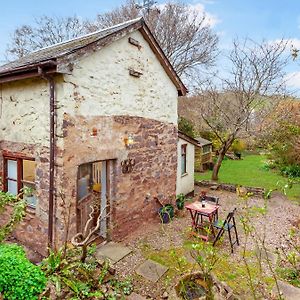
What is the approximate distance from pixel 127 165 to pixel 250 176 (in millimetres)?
14100

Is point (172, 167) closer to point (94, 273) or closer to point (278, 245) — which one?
point (278, 245)

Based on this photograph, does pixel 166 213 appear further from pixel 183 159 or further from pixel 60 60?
pixel 60 60

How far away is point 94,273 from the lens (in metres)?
5.59

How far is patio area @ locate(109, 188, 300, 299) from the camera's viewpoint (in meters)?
5.88

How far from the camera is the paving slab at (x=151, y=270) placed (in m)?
6.29

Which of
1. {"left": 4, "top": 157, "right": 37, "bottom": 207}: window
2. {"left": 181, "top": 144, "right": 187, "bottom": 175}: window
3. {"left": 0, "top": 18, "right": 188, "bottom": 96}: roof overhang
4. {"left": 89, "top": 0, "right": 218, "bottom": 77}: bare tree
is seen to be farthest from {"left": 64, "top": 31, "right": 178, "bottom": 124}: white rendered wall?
{"left": 89, "top": 0, "right": 218, "bottom": 77}: bare tree

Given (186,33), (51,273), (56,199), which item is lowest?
(51,273)

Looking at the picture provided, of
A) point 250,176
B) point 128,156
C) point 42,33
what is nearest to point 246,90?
point 250,176

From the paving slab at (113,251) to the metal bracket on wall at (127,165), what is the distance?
2287 millimetres

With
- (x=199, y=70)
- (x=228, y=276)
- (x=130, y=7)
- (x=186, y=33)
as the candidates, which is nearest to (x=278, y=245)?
(x=228, y=276)

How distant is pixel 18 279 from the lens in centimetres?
388

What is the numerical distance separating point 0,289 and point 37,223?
3.32 metres

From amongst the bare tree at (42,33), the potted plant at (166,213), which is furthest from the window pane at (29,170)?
the bare tree at (42,33)

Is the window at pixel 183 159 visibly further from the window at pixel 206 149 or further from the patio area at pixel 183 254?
the window at pixel 206 149
